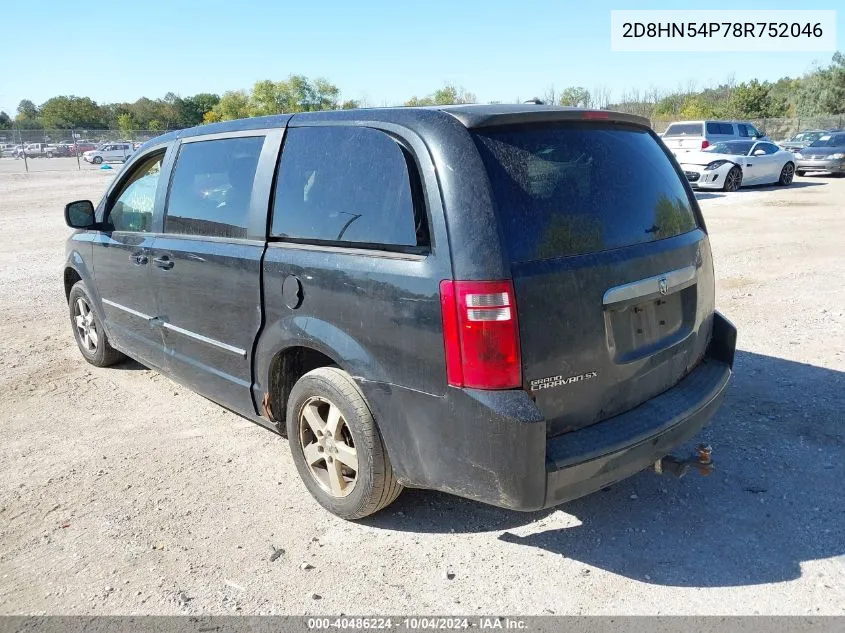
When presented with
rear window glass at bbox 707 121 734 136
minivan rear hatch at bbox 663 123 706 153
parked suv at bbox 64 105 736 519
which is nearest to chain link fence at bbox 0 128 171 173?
minivan rear hatch at bbox 663 123 706 153

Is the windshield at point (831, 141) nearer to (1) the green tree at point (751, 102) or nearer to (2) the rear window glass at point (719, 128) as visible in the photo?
(2) the rear window glass at point (719, 128)

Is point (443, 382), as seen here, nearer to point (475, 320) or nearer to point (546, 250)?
point (475, 320)

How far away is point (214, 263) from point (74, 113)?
10159cm

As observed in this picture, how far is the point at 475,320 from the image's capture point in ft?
8.21

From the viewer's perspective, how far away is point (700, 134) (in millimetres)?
20984

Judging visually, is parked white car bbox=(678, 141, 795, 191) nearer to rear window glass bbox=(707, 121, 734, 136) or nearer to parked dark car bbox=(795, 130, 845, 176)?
rear window glass bbox=(707, 121, 734, 136)

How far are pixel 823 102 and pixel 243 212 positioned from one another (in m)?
65.8

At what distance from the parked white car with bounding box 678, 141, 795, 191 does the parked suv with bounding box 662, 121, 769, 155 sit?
0.45m

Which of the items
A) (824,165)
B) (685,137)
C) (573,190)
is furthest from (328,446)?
(824,165)

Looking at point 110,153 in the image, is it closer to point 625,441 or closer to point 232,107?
point 232,107

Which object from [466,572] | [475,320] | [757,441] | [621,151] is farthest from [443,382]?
[757,441]

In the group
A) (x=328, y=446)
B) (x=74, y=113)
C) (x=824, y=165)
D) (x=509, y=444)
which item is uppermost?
(x=74, y=113)

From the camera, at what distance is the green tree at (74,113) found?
88.4m

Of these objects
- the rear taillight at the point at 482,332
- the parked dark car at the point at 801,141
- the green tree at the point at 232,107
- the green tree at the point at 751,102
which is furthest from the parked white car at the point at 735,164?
the green tree at the point at 751,102
